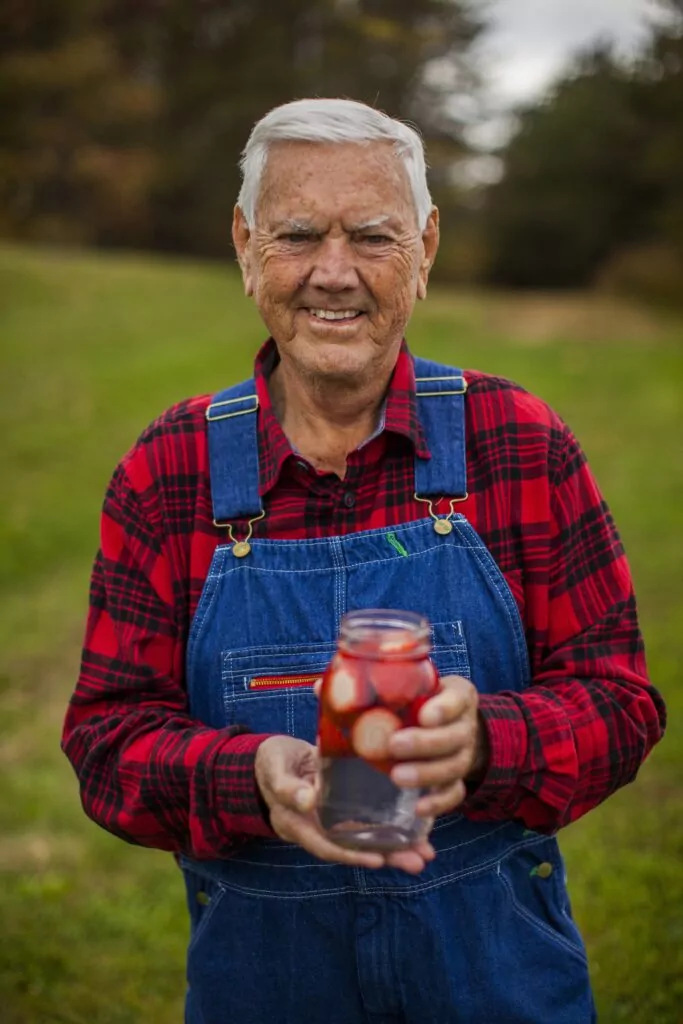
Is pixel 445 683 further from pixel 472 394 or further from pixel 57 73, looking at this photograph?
pixel 57 73

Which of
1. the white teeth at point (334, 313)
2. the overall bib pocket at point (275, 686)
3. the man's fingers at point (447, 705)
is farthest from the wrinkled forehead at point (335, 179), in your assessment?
the man's fingers at point (447, 705)

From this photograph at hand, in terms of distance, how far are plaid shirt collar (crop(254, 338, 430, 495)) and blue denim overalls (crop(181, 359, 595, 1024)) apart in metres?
0.05

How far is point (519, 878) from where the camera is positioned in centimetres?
232

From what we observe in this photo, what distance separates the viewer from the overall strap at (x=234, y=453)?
231 centimetres

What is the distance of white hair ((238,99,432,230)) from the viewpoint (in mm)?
2180

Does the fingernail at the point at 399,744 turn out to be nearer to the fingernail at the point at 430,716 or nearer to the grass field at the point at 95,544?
the fingernail at the point at 430,716

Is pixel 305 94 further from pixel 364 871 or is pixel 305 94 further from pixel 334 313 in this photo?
pixel 364 871

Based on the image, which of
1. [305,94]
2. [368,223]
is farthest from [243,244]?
[305,94]

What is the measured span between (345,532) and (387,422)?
26 centimetres

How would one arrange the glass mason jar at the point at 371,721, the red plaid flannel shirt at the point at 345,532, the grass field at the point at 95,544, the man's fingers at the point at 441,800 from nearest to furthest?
the glass mason jar at the point at 371,721 < the man's fingers at the point at 441,800 < the red plaid flannel shirt at the point at 345,532 < the grass field at the point at 95,544

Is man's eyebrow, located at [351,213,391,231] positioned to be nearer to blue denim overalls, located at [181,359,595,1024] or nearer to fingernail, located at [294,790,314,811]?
blue denim overalls, located at [181,359,595,1024]

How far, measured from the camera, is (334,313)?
2.29m

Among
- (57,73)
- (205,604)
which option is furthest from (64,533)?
(57,73)

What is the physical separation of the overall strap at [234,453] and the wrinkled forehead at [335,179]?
43 centimetres
